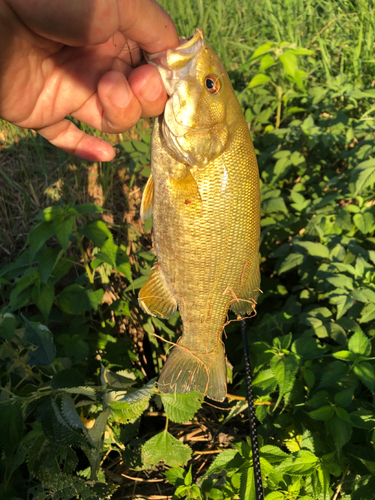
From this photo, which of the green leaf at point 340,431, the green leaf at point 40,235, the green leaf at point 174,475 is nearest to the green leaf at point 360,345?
the green leaf at point 340,431

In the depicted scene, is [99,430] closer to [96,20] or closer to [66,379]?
[66,379]

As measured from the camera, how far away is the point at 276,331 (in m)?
2.31

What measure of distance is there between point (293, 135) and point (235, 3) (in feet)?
9.70

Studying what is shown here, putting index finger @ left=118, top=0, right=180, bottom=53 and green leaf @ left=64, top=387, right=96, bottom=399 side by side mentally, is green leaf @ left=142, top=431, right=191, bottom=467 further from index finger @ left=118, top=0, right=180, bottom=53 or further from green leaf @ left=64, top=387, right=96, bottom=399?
index finger @ left=118, top=0, right=180, bottom=53

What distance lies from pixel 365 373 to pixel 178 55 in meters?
1.41

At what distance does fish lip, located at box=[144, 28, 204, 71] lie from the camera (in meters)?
1.43

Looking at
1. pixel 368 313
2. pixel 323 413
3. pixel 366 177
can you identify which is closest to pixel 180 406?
pixel 323 413

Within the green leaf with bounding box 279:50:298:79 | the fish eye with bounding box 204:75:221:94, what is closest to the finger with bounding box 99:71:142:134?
the fish eye with bounding box 204:75:221:94

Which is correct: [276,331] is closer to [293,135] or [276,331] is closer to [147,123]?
[293,135]

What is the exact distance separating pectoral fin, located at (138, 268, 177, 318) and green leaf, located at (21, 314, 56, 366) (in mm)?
462

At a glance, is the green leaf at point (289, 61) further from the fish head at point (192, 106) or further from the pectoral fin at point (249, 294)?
the pectoral fin at point (249, 294)

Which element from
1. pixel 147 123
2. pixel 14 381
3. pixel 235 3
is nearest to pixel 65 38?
pixel 14 381

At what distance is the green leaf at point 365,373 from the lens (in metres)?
1.55

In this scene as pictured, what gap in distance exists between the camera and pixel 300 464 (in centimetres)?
157
